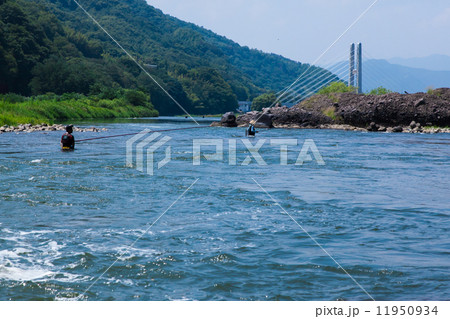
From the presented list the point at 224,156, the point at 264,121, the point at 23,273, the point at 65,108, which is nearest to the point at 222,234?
the point at 23,273

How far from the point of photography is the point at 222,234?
779cm

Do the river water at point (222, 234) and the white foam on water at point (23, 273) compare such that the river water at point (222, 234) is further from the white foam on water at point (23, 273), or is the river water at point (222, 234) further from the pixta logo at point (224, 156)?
the pixta logo at point (224, 156)

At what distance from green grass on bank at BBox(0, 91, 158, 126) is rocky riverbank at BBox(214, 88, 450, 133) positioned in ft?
51.0

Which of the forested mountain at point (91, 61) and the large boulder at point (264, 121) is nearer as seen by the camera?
the large boulder at point (264, 121)

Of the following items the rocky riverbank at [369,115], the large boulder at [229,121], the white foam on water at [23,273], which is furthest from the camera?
the large boulder at [229,121]

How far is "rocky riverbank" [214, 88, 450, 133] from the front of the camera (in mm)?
39406

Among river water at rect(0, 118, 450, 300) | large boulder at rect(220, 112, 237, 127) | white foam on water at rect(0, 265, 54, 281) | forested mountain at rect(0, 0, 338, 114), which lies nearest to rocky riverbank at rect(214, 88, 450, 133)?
large boulder at rect(220, 112, 237, 127)

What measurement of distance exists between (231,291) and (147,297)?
35.9 inches

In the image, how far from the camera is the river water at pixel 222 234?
560 centimetres

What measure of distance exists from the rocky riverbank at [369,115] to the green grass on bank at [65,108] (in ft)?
51.0

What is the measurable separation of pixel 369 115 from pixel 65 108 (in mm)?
30559

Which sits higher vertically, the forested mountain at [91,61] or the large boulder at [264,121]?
the forested mountain at [91,61]

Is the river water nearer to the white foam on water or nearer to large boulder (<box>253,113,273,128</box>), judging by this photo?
the white foam on water

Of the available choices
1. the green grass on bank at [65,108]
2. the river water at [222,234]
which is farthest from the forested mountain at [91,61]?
the river water at [222,234]
